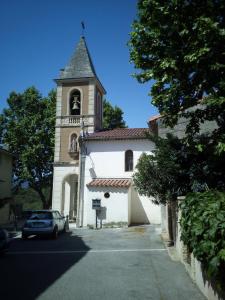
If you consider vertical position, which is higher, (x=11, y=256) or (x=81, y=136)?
(x=81, y=136)

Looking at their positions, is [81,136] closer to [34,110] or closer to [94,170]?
[94,170]

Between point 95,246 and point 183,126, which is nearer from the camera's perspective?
point 95,246

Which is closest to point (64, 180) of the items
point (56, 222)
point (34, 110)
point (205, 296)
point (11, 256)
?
point (56, 222)

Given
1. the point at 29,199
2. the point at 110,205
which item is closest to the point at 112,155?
the point at 110,205

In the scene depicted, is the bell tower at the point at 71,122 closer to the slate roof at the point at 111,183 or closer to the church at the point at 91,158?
the church at the point at 91,158

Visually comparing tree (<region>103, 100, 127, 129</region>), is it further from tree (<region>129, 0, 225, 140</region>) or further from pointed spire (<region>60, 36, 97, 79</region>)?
tree (<region>129, 0, 225, 140</region>)

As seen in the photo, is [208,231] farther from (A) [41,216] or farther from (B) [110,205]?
(B) [110,205]

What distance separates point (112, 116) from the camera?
134ft

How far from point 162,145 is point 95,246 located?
5529mm

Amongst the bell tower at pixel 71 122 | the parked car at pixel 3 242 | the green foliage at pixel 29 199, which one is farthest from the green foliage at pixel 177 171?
the green foliage at pixel 29 199

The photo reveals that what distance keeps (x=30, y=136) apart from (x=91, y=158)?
12134mm

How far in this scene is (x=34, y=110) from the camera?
3906 cm

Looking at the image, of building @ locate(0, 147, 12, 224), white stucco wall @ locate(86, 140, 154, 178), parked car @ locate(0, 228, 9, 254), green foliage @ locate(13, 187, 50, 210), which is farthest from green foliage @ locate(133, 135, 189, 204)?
green foliage @ locate(13, 187, 50, 210)

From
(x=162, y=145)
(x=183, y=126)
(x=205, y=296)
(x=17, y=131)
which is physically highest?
(x=17, y=131)
